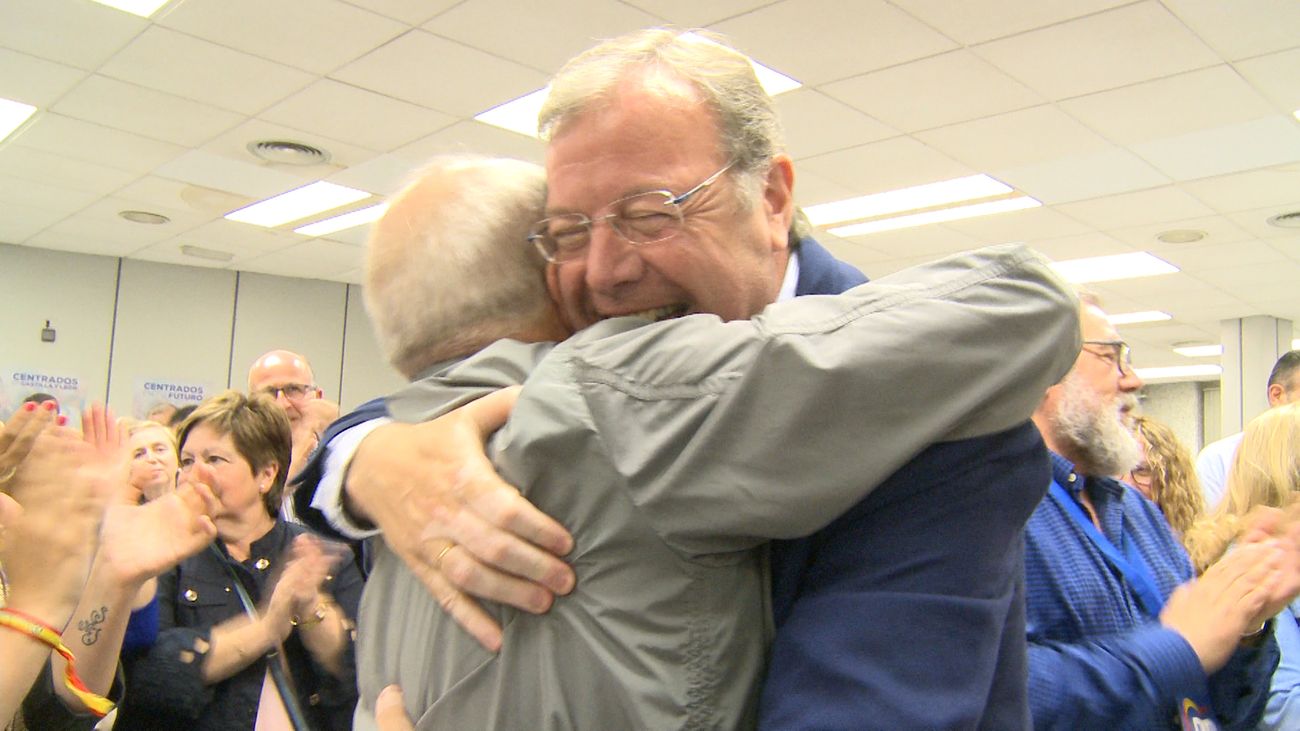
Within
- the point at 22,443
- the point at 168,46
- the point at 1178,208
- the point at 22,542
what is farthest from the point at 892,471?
the point at 1178,208

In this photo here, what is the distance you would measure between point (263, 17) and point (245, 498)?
1.94m

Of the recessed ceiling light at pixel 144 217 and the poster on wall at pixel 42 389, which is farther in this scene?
the poster on wall at pixel 42 389

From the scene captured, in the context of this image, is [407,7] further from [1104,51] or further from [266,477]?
[1104,51]

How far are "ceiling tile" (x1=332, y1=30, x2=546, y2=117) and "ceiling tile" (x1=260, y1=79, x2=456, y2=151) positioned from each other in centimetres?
11

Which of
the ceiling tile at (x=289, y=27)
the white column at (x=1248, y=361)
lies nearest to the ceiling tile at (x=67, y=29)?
the ceiling tile at (x=289, y=27)

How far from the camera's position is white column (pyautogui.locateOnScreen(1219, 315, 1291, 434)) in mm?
8469

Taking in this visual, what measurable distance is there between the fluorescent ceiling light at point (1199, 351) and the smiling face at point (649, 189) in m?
11.4

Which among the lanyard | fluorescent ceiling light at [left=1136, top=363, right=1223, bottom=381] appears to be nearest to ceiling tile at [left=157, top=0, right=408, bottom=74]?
the lanyard

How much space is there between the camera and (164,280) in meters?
7.88

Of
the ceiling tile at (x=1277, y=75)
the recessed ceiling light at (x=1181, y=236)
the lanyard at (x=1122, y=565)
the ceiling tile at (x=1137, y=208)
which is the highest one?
the ceiling tile at (x=1277, y=75)

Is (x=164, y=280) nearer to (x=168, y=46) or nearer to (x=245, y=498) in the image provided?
(x=168, y=46)

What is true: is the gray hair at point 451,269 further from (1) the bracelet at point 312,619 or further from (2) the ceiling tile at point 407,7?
(2) the ceiling tile at point 407,7

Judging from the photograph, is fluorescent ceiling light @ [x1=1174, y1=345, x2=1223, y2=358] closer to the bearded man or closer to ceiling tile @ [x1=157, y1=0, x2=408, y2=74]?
ceiling tile @ [x1=157, y1=0, x2=408, y2=74]

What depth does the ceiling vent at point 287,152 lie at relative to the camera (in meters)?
4.84
